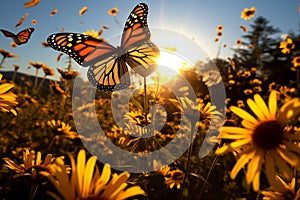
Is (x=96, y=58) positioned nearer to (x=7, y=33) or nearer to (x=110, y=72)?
(x=110, y=72)

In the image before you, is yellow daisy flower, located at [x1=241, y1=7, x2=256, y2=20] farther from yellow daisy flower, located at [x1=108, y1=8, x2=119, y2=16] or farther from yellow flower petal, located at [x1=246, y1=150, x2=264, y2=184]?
yellow flower petal, located at [x1=246, y1=150, x2=264, y2=184]

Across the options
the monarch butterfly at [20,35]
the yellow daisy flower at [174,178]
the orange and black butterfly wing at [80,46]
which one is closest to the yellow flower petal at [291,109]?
the yellow daisy flower at [174,178]

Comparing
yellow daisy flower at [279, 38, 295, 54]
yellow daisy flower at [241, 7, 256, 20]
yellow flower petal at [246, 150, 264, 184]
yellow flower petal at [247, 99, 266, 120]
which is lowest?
yellow flower petal at [246, 150, 264, 184]

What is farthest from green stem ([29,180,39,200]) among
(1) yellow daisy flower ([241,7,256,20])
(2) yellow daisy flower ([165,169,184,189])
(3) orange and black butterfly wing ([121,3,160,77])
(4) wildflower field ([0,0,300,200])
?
(1) yellow daisy flower ([241,7,256,20])

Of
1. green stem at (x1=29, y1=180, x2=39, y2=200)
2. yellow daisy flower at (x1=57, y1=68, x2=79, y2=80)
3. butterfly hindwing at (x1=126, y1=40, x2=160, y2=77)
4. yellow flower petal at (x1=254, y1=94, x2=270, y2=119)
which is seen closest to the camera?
yellow flower petal at (x1=254, y1=94, x2=270, y2=119)

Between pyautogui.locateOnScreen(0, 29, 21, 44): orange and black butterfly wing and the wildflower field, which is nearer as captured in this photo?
the wildflower field

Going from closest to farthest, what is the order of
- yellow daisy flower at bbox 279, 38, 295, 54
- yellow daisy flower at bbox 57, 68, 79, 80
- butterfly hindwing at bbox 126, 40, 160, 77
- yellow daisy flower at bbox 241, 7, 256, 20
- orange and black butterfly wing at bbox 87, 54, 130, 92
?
butterfly hindwing at bbox 126, 40, 160, 77
orange and black butterfly wing at bbox 87, 54, 130, 92
yellow daisy flower at bbox 57, 68, 79, 80
yellow daisy flower at bbox 279, 38, 295, 54
yellow daisy flower at bbox 241, 7, 256, 20

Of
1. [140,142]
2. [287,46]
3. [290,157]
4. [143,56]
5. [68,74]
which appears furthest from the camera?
[287,46]

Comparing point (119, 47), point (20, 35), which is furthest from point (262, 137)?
point (20, 35)
